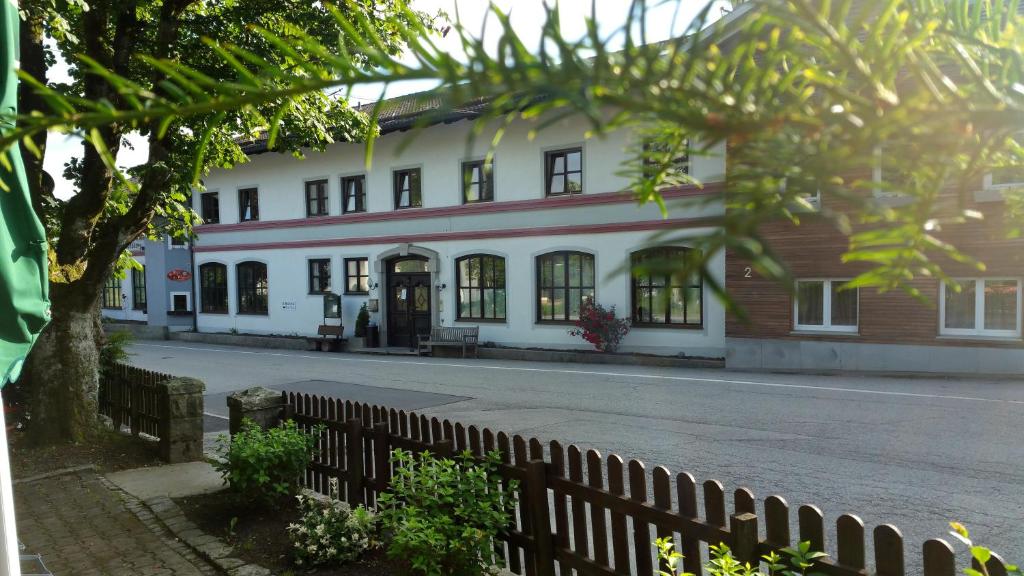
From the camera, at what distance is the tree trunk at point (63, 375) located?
25.9ft

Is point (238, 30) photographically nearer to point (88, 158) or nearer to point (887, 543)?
point (88, 158)

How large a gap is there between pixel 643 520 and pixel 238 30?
25.3 ft

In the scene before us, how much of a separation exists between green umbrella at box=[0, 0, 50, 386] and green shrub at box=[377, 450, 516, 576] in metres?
2.10

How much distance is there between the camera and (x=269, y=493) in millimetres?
5590

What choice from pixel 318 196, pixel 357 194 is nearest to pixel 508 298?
pixel 357 194

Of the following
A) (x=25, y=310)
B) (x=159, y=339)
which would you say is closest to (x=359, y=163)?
(x=159, y=339)

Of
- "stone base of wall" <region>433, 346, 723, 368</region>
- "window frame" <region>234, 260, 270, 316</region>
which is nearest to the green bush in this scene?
"stone base of wall" <region>433, 346, 723, 368</region>

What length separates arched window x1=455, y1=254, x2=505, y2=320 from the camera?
21578mm

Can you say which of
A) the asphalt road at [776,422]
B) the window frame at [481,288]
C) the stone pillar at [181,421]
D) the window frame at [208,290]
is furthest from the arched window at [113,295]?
the stone pillar at [181,421]

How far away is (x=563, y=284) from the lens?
2033 cm

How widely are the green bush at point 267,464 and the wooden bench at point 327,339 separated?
1819 centimetres

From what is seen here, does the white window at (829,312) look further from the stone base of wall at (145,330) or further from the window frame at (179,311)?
the stone base of wall at (145,330)

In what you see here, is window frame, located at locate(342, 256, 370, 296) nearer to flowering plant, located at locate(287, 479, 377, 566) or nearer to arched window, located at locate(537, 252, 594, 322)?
arched window, located at locate(537, 252, 594, 322)

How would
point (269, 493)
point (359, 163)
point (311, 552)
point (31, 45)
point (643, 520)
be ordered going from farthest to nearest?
point (359, 163) < point (31, 45) < point (269, 493) < point (311, 552) < point (643, 520)
